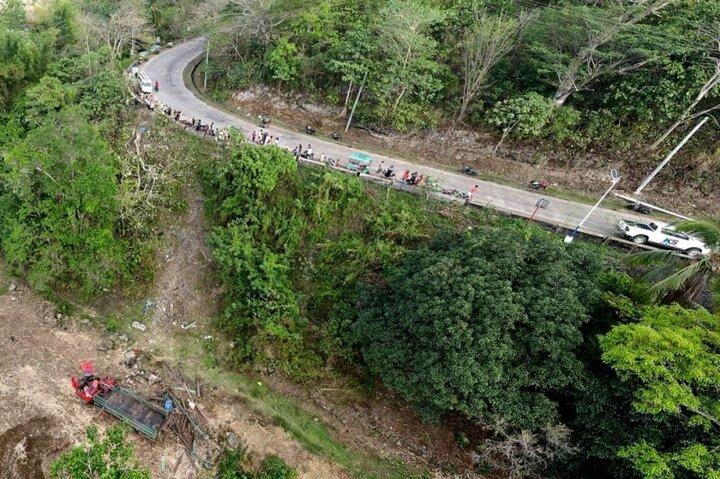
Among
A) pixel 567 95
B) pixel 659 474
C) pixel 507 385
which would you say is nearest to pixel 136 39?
pixel 567 95


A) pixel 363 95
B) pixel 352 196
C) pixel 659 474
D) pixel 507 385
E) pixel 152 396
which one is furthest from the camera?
pixel 363 95

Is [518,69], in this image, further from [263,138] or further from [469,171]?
[263,138]

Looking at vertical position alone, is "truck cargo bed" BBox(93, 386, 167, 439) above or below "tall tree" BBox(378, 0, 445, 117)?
below

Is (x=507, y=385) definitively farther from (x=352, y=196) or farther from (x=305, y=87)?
(x=305, y=87)

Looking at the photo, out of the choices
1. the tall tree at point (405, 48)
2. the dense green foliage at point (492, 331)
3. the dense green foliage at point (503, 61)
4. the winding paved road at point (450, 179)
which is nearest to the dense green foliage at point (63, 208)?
the winding paved road at point (450, 179)

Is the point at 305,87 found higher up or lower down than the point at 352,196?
higher up

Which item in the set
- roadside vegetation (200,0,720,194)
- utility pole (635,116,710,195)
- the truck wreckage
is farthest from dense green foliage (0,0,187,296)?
utility pole (635,116,710,195)

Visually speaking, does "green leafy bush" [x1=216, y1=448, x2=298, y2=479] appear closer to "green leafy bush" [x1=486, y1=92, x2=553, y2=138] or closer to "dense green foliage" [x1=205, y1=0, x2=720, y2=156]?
"dense green foliage" [x1=205, y1=0, x2=720, y2=156]
